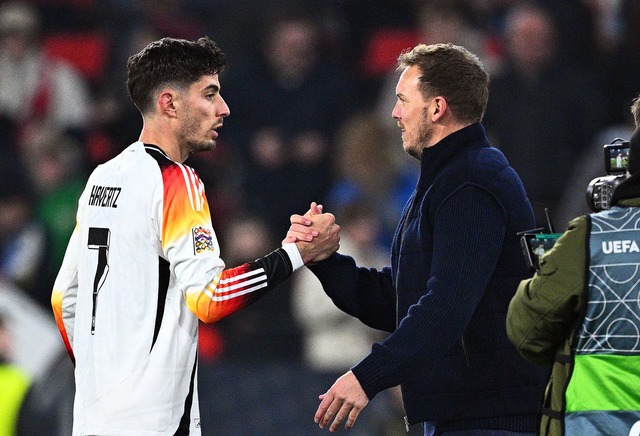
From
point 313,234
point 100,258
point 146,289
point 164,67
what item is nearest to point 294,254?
point 313,234

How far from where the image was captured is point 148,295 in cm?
369

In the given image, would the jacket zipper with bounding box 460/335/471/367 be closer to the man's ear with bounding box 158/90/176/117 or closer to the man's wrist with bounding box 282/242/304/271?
the man's wrist with bounding box 282/242/304/271

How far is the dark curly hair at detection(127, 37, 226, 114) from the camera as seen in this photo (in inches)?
158

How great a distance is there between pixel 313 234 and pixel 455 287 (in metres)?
0.64

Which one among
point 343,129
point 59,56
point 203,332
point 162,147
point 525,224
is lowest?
point 203,332

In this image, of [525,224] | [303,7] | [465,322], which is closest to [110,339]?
[465,322]

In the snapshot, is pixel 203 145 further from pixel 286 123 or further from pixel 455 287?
pixel 286 123

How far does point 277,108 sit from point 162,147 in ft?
16.6

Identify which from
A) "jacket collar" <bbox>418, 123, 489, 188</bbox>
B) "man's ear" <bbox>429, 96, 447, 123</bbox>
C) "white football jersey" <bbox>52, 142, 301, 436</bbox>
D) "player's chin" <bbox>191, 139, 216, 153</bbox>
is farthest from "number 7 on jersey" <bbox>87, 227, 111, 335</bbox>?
"man's ear" <bbox>429, 96, 447, 123</bbox>

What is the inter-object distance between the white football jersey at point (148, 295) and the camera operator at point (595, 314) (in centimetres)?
97

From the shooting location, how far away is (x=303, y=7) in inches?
371

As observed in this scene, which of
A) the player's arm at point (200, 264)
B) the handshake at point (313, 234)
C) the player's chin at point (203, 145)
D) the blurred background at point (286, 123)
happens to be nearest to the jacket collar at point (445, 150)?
the handshake at point (313, 234)

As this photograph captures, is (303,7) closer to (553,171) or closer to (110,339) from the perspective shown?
(553,171)

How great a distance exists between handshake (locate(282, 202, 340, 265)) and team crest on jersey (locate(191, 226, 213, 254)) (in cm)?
42
